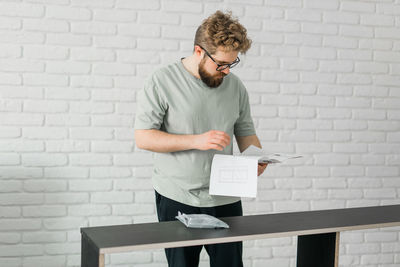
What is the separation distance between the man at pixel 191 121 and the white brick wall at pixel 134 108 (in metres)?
0.94

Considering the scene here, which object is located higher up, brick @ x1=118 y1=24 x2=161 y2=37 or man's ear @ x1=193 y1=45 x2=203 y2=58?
brick @ x1=118 y1=24 x2=161 y2=37

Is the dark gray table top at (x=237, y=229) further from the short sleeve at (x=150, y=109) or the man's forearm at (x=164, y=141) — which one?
the short sleeve at (x=150, y=109)

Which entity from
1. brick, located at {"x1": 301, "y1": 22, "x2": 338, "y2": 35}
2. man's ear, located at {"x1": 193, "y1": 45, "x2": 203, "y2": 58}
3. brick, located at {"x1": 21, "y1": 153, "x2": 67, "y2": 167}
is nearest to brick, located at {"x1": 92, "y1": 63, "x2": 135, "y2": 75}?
brick, located at {"x1": 21, "y1": 153, "x2": 67, "y2": 167}

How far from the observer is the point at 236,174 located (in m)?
2.12

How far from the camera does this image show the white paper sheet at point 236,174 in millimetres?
2088

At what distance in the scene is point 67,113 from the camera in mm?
3061

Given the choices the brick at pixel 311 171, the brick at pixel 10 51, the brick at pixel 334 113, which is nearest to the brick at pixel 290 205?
the brick at pixel 311 171

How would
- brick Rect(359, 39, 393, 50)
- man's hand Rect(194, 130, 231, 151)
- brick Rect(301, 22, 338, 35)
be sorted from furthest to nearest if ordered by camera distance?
brick Rect(359, 39, 393, 50) → brick Rect(301, 22, 338, 35) → man's hand Rect(194, 130, 231, 151)

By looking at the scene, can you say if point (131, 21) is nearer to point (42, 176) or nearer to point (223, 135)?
point (42, 176)

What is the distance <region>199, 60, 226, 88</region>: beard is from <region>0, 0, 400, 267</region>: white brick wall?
1015 millimetres

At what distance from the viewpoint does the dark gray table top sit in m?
1.79

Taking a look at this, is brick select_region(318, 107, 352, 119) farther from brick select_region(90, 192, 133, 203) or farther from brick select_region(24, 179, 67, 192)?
brick select_region(24, 179, 67, 192)

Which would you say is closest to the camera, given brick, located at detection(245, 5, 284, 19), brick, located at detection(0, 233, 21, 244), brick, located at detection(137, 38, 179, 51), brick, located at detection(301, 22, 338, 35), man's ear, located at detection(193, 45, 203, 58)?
man's ear, located at detection(193, 45, 203, 58)

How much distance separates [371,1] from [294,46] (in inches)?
24.9
